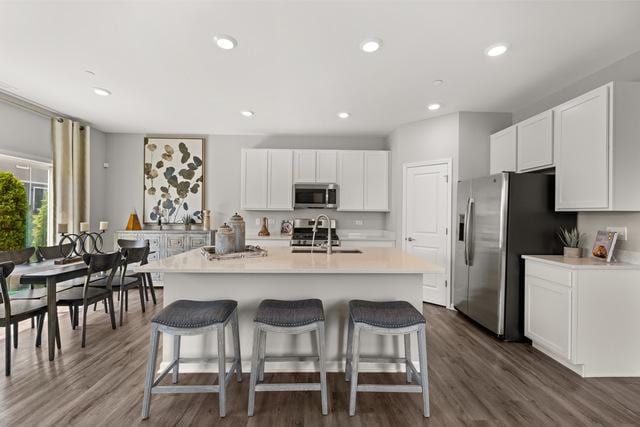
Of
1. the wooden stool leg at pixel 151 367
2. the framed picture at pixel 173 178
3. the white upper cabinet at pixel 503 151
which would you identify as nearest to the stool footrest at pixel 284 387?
the wooden stool leg at pixel 151 367

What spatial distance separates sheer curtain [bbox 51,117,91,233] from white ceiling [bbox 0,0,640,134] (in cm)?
43

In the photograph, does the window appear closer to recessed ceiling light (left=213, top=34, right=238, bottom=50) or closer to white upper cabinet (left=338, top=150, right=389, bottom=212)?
recessed ceiling light (left=213, top=34, right=238, bottom=50)

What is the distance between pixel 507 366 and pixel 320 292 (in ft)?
5.51

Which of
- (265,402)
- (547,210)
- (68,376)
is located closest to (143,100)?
(68,376)

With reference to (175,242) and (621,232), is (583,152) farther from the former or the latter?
(175,242)

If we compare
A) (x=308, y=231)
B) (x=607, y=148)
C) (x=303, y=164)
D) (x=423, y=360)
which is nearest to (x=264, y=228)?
(x=308, y=231)

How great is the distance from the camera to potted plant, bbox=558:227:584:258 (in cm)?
262

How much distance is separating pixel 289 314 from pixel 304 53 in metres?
2.05

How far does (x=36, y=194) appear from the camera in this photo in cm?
391

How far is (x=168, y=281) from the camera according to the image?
2188 mm

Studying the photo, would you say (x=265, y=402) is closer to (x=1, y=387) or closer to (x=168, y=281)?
(x=168, y=281)

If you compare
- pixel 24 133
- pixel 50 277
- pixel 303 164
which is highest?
pixel 24 133

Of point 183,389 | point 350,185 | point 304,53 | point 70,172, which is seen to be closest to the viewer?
point 183,389

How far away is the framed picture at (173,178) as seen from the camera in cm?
507
